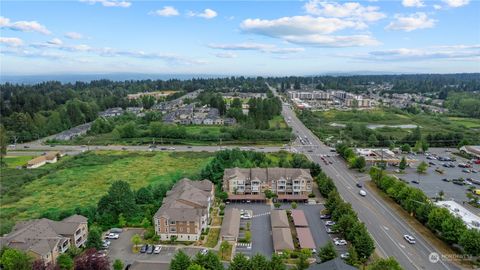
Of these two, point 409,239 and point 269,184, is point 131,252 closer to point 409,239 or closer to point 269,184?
point 269,184

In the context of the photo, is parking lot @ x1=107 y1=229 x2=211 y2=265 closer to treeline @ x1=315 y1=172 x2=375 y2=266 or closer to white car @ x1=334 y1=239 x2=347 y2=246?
white car @ x1=334 y1=239 x2=347 y2=246

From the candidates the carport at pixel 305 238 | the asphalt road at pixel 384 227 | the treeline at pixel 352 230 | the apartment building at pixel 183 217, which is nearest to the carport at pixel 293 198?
the treeline at pixel 352 230

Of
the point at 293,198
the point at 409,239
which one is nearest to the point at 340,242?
the point at 409,239

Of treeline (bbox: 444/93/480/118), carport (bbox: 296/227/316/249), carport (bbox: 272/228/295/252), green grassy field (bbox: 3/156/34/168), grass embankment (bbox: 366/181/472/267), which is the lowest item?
grass embankment (bbox: 366/181/472/267)

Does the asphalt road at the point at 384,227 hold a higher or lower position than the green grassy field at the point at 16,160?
lower

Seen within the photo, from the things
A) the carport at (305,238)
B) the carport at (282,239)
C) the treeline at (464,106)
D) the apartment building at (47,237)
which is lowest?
the carport at (305,238)

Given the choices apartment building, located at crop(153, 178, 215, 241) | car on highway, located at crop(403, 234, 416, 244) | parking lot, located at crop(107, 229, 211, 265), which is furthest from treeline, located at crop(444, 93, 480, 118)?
parking lot, located at crop(107, 229, 211, 265)

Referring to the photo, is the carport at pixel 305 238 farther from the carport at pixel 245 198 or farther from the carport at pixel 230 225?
the carport at pixel 245 198
